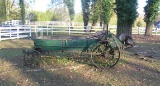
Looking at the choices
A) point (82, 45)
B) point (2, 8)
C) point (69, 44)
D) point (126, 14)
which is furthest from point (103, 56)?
point (2, 8)

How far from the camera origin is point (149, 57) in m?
10.1

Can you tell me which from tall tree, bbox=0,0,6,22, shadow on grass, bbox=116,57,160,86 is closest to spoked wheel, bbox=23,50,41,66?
shadow on grass, bbox=116,57,160,86

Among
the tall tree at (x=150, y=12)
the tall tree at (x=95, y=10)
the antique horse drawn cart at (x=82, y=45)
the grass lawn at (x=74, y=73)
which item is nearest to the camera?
the grass lawn at (x=74, y=73)

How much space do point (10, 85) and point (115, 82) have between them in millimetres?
2775

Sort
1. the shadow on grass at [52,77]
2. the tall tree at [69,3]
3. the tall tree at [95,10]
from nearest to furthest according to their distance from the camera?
the shadow on grass at [52,77]
the tall tree at [95,10]
the tall tree at [69,3]

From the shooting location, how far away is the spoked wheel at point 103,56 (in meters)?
8.17

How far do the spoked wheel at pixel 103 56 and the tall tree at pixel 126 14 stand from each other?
4.66 metres

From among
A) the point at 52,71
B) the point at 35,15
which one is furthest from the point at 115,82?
the point at 35,15

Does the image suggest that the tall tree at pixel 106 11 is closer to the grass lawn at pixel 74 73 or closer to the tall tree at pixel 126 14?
the tall tree at pixel 126 14

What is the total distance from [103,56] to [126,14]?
551cm

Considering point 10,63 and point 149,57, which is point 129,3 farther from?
point 10,63

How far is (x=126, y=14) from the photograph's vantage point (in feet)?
43.7

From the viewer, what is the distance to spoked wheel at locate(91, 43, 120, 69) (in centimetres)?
817

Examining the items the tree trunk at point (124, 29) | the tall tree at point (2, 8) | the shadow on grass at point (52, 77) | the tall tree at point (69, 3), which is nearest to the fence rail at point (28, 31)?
the tree trunk at point (124, 29)
